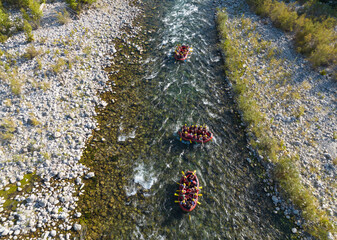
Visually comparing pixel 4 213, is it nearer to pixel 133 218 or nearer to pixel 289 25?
pixel 133 218

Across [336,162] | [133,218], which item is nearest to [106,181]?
[133,218]

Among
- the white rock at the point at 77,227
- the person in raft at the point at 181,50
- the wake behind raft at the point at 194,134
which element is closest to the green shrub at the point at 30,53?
the person in raft at the point at 181,50

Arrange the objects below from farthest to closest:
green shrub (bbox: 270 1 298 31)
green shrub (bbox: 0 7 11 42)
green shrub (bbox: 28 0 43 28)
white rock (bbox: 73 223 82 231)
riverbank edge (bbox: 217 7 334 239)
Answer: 1. green shrub (bbox: 270 1 298 31)
2. green shrub (bbox: 28 0 43 28)
3. green shrub (bbox: 0 7 11 42)
4. riverbank edge (bbox: 217 7 334 239)
5. white rock (bbox: 73 223 82 231)

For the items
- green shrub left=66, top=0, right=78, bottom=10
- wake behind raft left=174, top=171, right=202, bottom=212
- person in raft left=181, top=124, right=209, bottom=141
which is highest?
green shrub left=66, top=0, right=78, bottom=10

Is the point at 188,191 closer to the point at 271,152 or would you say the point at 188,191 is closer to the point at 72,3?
the point at 271,152

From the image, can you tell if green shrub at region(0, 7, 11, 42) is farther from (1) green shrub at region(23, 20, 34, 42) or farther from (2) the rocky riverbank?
(1) green shrub at region(23, 20, 34, 42)

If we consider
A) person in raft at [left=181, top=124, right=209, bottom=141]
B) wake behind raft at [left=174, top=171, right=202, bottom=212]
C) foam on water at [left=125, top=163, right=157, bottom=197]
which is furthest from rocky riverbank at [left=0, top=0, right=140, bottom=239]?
person in raft at [left=181, top=124, right=209, bottom=141]

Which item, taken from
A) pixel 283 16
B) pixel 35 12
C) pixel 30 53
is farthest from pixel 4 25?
pixel 283 16
